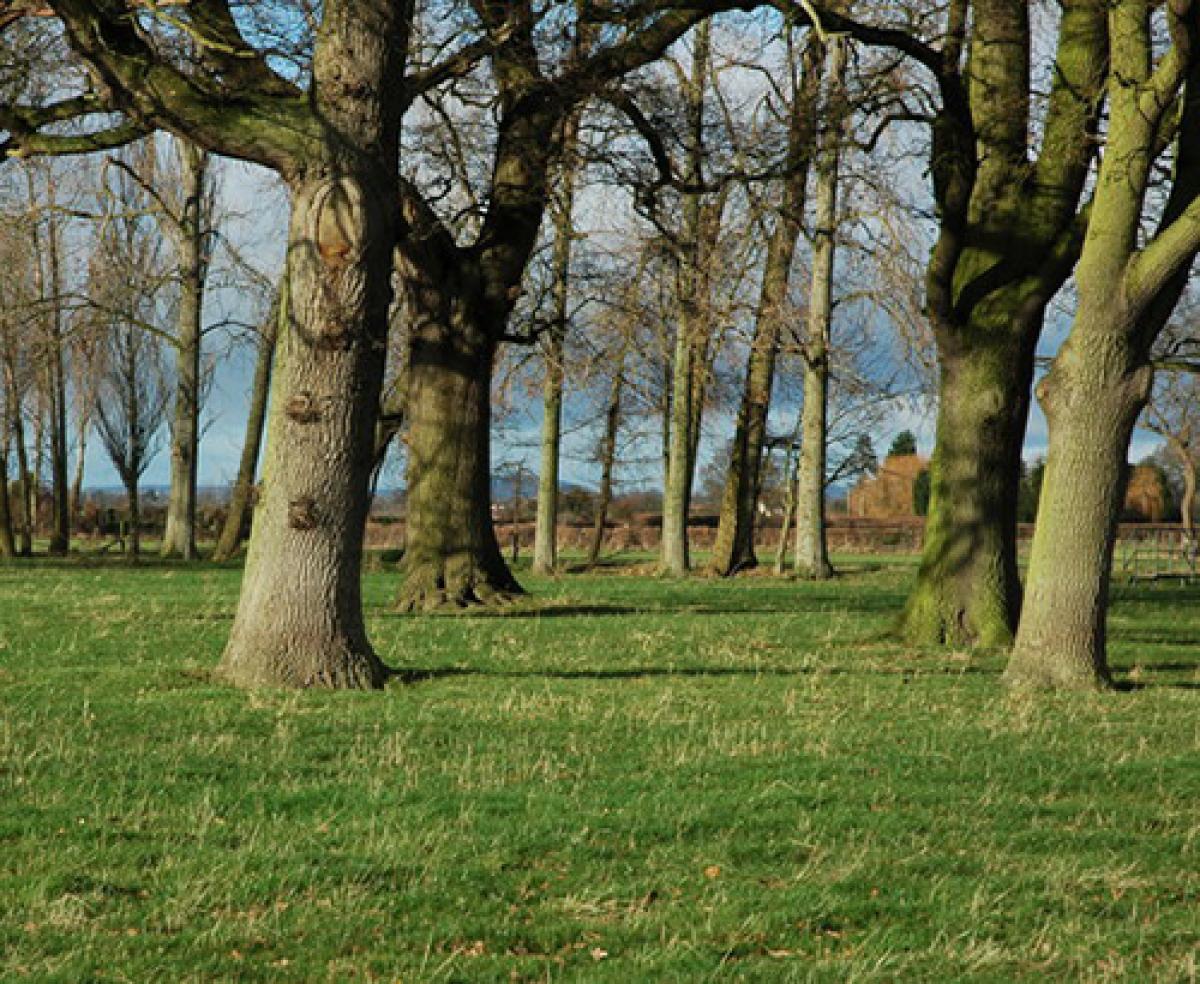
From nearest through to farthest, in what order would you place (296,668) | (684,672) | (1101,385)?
(296,668), (1101,385), (684,672)

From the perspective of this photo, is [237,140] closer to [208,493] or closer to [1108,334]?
[1108,334]

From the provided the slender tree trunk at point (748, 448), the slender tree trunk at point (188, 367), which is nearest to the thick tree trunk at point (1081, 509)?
the slender tree trunk at point (748, 448)

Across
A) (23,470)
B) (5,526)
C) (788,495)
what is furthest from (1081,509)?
(23,470)

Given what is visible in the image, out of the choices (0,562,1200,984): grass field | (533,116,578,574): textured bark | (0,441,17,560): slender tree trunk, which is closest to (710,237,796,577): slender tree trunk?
(533,116,578,574): textured bark

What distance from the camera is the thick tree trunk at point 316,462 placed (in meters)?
11.4

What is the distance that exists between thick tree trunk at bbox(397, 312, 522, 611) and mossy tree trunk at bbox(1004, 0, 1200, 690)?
8877mm

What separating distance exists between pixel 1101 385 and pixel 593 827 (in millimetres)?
7531

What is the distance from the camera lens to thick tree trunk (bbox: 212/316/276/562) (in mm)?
37438

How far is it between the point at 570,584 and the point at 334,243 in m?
17.9

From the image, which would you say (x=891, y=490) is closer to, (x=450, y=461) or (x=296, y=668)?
(x=450, y=461)

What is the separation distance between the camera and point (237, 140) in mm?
11477

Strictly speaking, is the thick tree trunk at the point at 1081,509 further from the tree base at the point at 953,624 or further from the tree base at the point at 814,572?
the tree base at the point at 814,572

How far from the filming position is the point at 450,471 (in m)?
20.1

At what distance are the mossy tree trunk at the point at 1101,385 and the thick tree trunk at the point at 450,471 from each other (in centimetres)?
888
